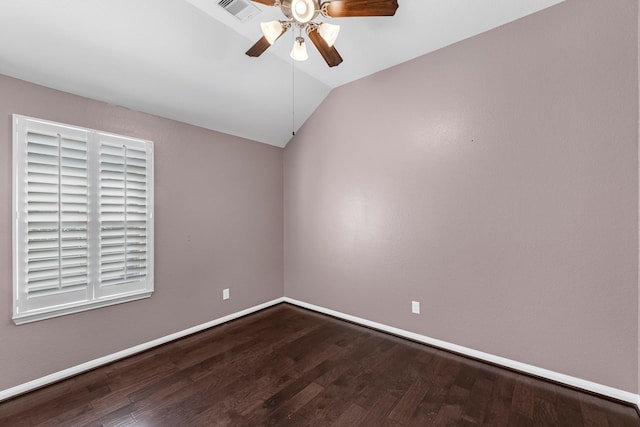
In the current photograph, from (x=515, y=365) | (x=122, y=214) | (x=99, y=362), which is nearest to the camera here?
(x=515, y=365)

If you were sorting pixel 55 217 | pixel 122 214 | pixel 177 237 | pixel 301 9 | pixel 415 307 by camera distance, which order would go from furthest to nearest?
pixel 177 237 → pixel 415 307 → pixel 122 214 → pixel 55 217 → pixel 301 9

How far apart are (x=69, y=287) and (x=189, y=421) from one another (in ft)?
4.68

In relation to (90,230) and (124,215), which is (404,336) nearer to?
(124,215)

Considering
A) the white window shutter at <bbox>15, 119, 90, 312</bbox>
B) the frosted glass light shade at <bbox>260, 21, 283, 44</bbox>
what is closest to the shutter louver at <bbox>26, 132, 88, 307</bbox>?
the white window shutter at <bbox>15, 119, 90, 312</bbox>

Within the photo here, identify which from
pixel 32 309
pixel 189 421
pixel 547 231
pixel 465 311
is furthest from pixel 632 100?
pixel 32 309

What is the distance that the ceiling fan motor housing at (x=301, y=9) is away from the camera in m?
1.58

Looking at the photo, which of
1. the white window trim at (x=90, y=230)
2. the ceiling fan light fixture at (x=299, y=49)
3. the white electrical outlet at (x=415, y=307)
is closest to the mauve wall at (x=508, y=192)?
the white electrical outlet at (x=415, y=307)

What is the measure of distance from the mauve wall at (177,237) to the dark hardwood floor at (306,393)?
0.89ft

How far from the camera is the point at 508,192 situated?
225 centimetres

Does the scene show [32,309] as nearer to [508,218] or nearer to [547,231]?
[508,218]

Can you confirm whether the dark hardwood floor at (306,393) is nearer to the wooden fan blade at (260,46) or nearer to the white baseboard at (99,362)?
the white baseboard at (99,362)

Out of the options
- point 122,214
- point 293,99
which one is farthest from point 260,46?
point 122,214

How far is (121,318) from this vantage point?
8.16 feet

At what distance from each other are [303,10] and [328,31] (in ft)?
0.66
